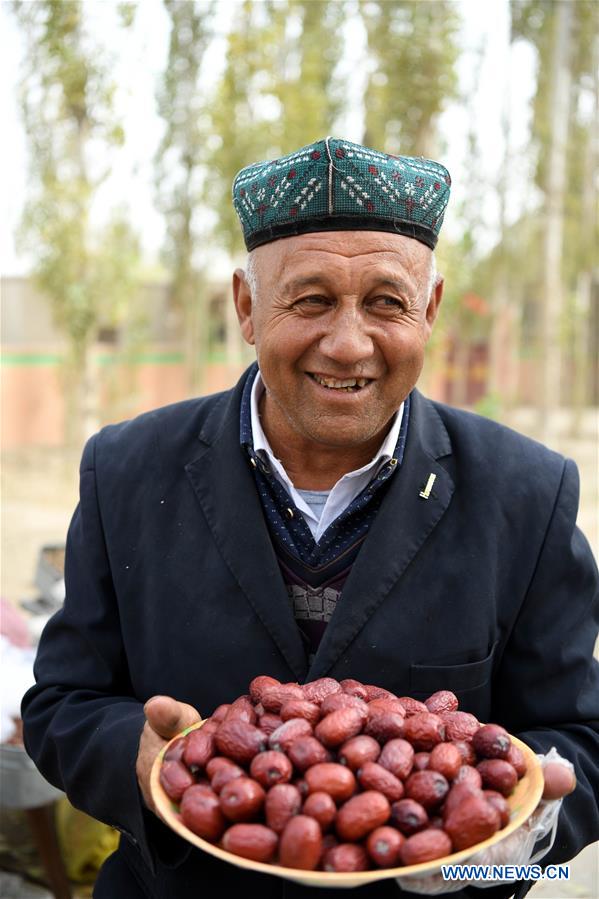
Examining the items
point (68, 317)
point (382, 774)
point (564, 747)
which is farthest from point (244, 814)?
point (68, 317)

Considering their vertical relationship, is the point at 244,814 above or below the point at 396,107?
below

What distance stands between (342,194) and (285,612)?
2.97ft

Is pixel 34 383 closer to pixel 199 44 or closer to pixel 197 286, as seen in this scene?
pixel 197 286

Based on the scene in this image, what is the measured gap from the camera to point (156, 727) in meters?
1.75

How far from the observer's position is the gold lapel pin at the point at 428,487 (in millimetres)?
2123

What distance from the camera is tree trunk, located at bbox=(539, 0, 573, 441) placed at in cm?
1379


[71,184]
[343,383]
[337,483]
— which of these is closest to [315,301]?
[343,383]

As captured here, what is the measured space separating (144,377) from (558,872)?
1845 centimetres

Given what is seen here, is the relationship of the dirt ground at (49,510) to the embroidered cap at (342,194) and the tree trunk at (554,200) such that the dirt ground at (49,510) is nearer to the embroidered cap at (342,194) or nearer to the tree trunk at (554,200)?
the tree trunk at (554,200)

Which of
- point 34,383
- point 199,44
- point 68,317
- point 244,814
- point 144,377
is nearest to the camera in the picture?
point 244,814

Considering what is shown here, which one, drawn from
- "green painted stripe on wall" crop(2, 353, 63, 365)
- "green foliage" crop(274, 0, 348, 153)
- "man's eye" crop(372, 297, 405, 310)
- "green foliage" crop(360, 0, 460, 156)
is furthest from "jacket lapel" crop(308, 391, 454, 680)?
"green painted stripe on wall" crop(2, 353, 63, 365)

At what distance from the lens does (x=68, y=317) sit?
13586mm

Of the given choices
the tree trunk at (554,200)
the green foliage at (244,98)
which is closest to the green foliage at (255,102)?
the green foliage at (244,98)

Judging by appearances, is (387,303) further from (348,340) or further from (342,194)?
(342,194)
